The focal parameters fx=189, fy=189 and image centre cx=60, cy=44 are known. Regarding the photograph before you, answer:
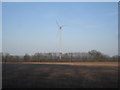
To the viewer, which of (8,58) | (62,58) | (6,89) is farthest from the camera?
(62,58)

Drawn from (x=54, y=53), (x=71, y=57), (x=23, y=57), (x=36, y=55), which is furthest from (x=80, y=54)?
(x=23, y=57)

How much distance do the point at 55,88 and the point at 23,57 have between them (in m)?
16.9

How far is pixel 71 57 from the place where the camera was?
23422 mm

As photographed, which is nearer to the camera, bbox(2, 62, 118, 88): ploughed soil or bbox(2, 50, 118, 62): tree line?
bbox(2, 62, 118, 88): ploughed soil

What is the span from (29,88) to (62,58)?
17.9m

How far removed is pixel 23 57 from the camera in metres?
21.6

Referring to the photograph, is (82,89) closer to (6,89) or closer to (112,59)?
(6,89)

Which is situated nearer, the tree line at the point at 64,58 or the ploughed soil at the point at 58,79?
the ploughed soil at the point at 58,79

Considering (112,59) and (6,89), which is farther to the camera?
(112,59)

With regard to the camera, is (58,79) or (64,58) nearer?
(58,79)

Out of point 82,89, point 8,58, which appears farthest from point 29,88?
point 8,58

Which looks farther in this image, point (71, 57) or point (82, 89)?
point (71, 57)

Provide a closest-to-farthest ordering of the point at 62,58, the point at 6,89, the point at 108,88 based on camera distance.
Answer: the point at 6,89 < the point at 108,88 < the point at 62,58

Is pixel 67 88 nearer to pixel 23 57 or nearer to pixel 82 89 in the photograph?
pixel 82 89
